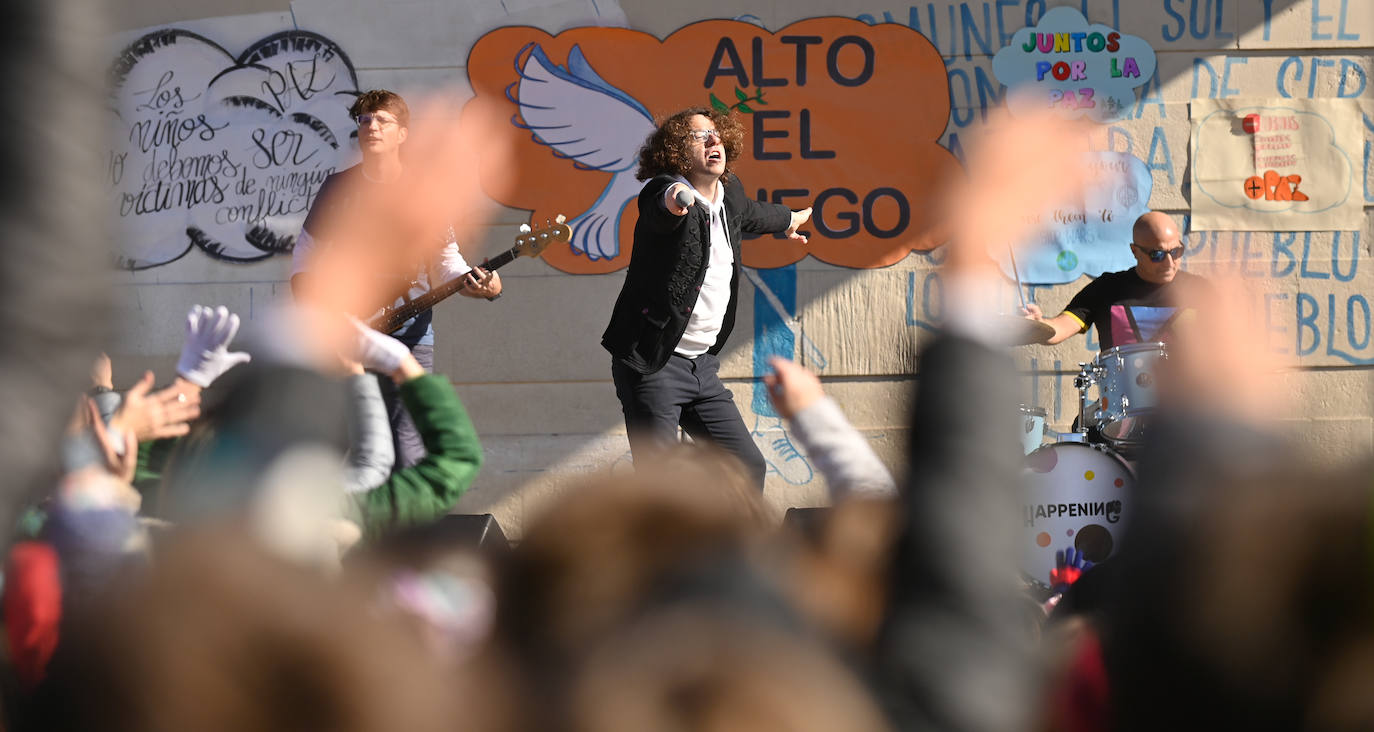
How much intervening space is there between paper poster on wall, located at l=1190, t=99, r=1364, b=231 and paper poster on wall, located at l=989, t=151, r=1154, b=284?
285 mm

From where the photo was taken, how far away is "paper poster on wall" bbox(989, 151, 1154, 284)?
5.42 metres

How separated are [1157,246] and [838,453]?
3352mm

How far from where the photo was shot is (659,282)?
3.76m

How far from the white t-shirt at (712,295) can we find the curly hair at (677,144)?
155 millimetres

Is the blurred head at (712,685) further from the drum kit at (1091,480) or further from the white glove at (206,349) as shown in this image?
the drum kit at (1091,480)

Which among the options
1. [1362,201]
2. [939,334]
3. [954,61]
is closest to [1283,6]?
[1362,201]

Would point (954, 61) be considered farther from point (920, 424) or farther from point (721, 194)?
point (920, 424)

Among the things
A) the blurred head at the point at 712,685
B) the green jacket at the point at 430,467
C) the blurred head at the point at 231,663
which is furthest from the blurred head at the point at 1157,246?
the blurred head at the point at 231,663

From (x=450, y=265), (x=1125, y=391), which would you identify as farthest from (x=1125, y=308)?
(x=450, y=265)

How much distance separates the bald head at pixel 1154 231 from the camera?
416cm

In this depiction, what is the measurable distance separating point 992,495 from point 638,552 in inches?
10.3

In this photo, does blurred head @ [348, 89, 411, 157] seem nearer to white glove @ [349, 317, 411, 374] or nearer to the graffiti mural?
white glove @ [349, 317, 411, 374]

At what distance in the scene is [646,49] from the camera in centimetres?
531

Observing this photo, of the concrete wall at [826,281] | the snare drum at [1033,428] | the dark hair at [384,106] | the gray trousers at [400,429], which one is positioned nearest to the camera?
the gray trousers at [400,429]
